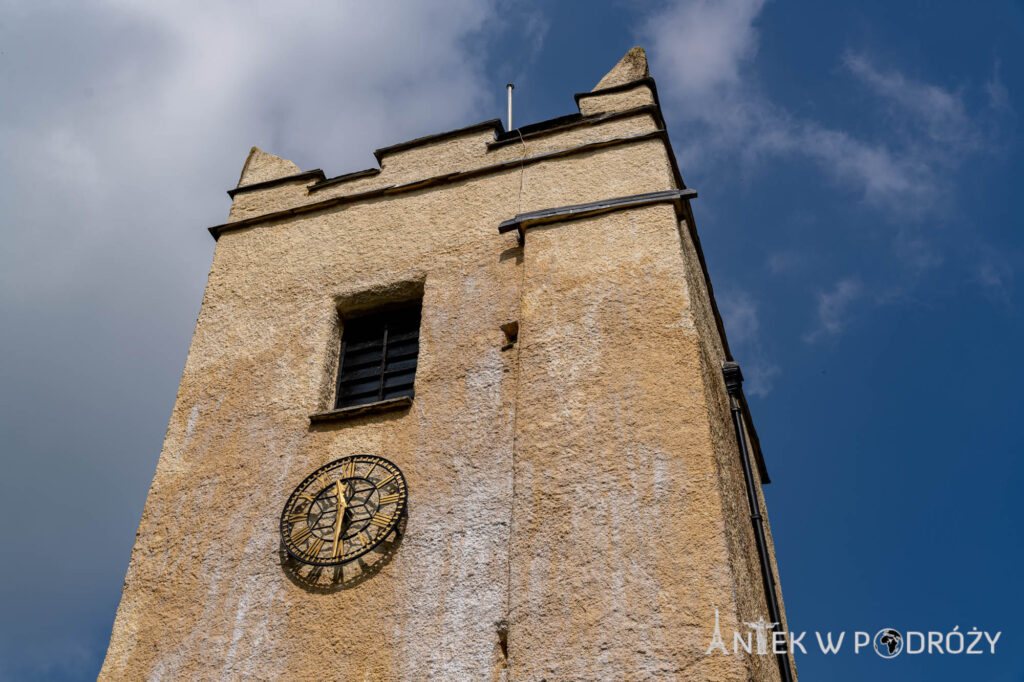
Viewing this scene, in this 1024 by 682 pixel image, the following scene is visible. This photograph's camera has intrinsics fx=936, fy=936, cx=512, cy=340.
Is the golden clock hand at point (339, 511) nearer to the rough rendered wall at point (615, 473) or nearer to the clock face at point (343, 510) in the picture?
the clock face at point (343, 510)

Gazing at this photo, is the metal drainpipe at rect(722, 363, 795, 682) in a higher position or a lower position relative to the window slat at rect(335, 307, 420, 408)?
lower

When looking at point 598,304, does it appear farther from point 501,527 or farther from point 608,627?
point 608,627

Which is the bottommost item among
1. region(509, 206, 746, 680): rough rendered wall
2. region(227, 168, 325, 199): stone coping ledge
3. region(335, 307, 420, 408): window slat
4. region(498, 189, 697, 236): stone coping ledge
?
region(509, 206, 746, 680): rough rendered wall

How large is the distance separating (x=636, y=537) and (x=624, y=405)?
3.12 feet

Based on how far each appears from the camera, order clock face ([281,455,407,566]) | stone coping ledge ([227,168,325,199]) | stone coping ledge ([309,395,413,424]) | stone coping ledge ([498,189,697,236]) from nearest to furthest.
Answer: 1. clock face ([281,455,407,566])
2. stone coping ledge ([309,395,413,424])
3. stone coping ledge ([498,189,697,236])
4. stone coping ledge ([227,168,325,199])

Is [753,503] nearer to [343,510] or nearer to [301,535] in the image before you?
[343,510]

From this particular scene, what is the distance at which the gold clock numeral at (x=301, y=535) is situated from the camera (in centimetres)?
600

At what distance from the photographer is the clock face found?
5883 mm

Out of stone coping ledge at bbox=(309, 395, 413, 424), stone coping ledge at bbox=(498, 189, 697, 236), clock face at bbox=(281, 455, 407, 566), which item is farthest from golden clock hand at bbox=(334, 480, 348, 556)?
stone coping ledge at bbox=(498, 189, 697, 236)

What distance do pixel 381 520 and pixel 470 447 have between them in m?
0.74

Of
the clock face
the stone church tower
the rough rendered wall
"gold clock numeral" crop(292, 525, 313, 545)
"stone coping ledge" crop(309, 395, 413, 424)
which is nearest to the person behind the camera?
the rough rendered wall

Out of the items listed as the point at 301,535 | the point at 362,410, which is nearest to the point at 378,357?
the point at 362,410

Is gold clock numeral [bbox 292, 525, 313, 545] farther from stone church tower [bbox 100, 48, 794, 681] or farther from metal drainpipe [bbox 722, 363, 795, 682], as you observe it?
metal drainpipe [bbox 722, 363, 795, 682]

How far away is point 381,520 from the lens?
592cm
